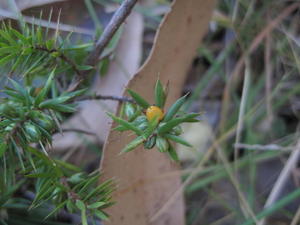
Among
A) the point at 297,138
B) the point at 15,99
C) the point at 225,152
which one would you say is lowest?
the point at 297,138

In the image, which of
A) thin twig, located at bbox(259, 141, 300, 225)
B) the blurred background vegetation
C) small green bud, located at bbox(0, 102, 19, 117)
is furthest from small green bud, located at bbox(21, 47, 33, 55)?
thin twig, located at bbox(259, 141, 300, 225)

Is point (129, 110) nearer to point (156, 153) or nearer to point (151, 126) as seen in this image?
point (151, 126)

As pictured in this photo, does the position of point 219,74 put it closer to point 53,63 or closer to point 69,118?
point 69,118

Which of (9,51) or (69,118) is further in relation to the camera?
(69,118)

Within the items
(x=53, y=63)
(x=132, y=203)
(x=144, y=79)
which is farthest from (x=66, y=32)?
(x=132, y=203)

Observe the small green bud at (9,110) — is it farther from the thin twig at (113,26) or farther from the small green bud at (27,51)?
the thin twig at (113,26)

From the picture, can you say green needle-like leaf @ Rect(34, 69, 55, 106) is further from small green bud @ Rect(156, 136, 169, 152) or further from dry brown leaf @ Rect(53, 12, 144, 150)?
dry brown leaf @ Rect(53, 12, 144, 150)

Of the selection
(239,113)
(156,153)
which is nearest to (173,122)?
(156,153)

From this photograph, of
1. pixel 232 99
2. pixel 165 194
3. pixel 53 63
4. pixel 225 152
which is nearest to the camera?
pixel 53 63
